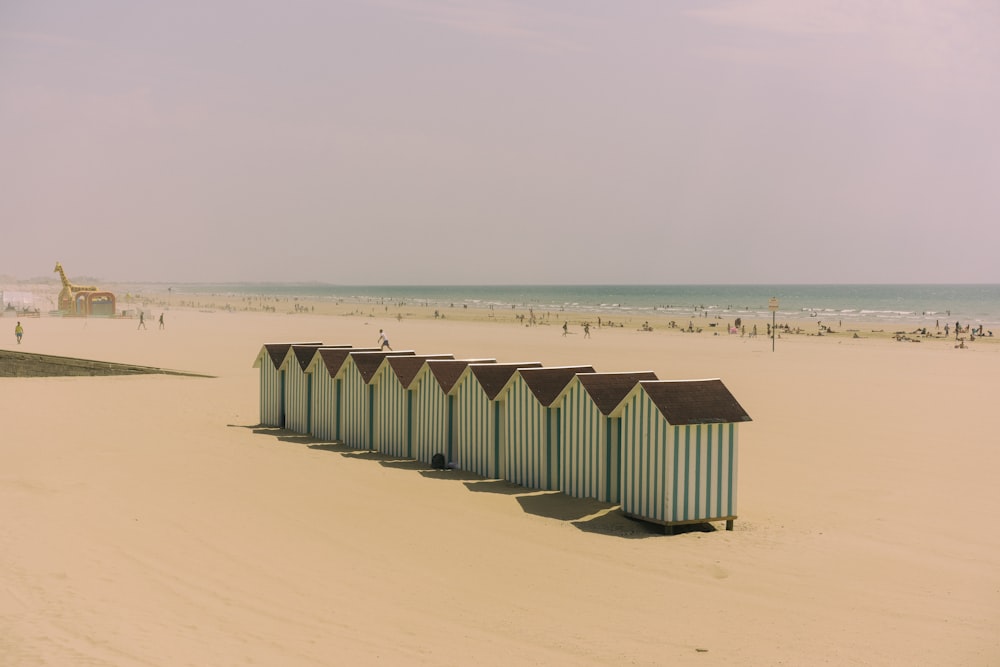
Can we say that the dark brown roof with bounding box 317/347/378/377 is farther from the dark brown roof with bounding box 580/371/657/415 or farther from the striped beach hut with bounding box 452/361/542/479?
the dark brown roof with bounding box 580/371/657/415

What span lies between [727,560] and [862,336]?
54.0 m

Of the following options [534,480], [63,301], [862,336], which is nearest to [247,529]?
[534,480]

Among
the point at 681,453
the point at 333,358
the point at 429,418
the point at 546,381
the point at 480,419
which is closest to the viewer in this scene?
the point at 681,453

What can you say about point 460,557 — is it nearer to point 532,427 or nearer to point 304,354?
point 532,427

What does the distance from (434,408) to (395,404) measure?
1360 millimetres

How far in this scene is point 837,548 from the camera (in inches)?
500

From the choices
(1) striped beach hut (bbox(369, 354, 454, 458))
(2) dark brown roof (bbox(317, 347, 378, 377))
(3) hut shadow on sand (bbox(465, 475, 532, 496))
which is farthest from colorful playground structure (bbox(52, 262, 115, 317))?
(3) hut shadow on sand (bbox(465, 475, 532, 496))

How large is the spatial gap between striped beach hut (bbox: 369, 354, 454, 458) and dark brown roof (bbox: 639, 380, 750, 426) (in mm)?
6268

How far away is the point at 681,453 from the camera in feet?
43.9

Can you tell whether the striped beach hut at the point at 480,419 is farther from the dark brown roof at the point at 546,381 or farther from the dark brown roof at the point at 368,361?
the dark brown roof at the point at 368,361

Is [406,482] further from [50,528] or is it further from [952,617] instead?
[952,617]

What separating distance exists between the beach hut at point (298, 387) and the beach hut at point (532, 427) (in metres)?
7.07

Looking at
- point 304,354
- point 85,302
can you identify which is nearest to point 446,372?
point 304,354

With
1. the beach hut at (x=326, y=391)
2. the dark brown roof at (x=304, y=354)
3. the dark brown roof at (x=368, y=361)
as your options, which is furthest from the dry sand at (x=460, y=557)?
the dark brown roof at (x=304, y=354)
